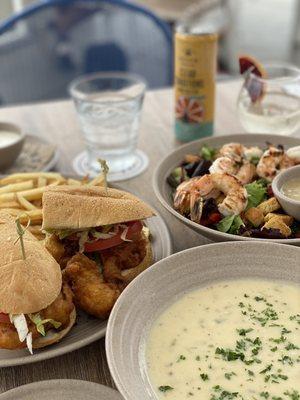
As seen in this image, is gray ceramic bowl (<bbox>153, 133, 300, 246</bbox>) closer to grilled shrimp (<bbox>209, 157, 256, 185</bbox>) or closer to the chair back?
grilled shrimp (<bbox>209, 157, 256, 185</bbox>)

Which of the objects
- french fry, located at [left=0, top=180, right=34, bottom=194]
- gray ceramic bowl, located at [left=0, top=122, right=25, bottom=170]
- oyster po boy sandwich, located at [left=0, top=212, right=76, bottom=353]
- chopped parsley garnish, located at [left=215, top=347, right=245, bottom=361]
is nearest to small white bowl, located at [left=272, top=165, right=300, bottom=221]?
chopped parsley garnish, located at [left=215, top=347, right=245, bottom=361]

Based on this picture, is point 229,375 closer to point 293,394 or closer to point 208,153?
point 293,394

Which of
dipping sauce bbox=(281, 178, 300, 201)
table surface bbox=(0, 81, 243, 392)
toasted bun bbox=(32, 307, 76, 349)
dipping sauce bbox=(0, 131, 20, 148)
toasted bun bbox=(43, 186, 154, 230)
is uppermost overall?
toasted bun bbox=(43, 186, 154, 230)

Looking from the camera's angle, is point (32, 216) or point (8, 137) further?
point (8, 137)

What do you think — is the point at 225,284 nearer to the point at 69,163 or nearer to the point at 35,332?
the point at 35,332

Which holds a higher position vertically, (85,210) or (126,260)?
(85,210)

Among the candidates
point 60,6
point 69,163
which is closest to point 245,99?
point 69,163

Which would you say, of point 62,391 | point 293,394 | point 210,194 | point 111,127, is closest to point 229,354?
point 293,394
